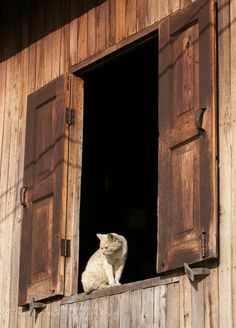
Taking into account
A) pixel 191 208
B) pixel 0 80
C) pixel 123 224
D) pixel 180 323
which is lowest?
pixel 180 323

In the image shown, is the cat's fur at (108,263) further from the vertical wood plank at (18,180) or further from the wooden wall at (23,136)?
the vertical wood plank at (18,180)

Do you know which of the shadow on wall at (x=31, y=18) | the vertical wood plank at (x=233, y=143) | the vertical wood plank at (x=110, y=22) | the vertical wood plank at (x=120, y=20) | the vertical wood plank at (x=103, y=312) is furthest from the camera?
the shadow on wall at (x=31, y=18)

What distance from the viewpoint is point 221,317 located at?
6.89 metres

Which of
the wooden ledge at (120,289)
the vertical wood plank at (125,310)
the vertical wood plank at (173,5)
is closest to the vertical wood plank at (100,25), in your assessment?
the vertical wood plank at (173,5)

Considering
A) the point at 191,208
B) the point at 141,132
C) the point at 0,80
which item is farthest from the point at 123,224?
the point at 191,208

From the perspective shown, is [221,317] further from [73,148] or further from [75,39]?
[75,39]

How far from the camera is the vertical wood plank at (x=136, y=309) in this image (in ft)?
24.9

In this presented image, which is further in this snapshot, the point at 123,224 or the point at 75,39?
the point at 123,224

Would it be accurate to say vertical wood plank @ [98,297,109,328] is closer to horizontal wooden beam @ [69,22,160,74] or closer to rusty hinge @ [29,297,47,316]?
rusty hinge @ [29,297,47,316]

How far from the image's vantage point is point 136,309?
7641 millimetres

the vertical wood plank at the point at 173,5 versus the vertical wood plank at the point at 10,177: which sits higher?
the vertical wood plank at the point at 173,5

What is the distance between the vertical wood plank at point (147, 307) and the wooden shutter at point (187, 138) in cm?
23

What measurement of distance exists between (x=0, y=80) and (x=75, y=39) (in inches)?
51.0

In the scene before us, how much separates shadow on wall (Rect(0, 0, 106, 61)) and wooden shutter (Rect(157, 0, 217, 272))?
1.38 meters
